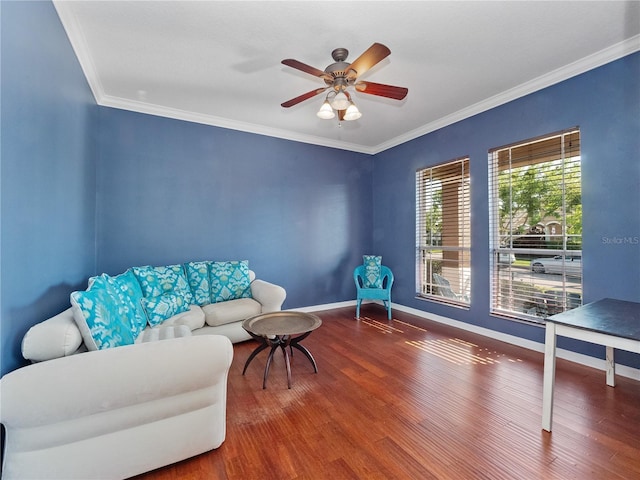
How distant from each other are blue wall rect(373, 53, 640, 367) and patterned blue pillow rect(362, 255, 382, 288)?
1.09 m

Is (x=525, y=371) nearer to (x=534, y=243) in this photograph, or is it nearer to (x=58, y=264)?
(x=534, y=243)


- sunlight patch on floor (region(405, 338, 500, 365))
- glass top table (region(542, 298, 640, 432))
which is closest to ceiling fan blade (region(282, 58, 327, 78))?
glass top table (region(542, 298, 640, 432))

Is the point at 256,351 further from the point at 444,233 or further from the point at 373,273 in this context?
the point at 444,233

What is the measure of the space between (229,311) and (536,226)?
11.3 feet

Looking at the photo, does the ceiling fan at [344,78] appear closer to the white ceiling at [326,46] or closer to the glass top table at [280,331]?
the white ceiling at [326,46]

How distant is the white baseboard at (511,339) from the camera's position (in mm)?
2423

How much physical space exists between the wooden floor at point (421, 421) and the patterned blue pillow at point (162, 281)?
3.35 feet

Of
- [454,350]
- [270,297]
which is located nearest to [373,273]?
[454,350]

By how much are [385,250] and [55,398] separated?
176 inches

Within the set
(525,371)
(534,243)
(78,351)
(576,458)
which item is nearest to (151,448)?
(78,351)

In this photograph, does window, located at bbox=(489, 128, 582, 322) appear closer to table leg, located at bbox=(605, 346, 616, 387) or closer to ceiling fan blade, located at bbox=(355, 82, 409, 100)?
table leg, located at bbox=(605, 346, 616, 387)

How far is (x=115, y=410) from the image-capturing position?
52.6 inches

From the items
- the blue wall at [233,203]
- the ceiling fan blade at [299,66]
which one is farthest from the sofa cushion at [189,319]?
the ceiling fan blade at [299,66]

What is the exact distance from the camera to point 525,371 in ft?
8.29
